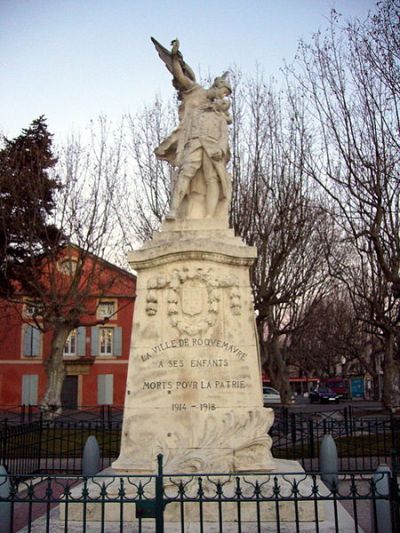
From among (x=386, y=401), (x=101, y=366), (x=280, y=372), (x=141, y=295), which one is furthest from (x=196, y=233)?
(x=101, y=366)

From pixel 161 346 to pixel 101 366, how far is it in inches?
1217

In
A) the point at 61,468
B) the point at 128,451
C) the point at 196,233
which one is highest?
the point at 196,233

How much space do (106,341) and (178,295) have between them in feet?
102

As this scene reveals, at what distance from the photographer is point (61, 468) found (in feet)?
38.9

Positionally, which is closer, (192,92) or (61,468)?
(192,92)

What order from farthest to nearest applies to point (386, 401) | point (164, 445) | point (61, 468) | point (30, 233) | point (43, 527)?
point (386, 401) → point (30, 233) → point (61, 468) → point (164, 445) → point (43, 527)

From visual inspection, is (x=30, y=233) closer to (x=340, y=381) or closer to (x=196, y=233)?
(x=196, y=233)

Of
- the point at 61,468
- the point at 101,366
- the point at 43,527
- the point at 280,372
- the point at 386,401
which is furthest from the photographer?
the point at 101,366

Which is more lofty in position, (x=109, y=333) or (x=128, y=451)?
(x=109, y=333)

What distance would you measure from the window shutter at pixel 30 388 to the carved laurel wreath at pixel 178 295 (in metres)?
31.5

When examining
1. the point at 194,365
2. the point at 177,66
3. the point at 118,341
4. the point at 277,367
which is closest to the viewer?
the point at 194,365

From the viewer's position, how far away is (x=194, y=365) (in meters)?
7.35

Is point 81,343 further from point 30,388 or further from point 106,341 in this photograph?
point 30,388

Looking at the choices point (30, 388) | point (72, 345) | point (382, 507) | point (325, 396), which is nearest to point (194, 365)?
point (382, 507)
